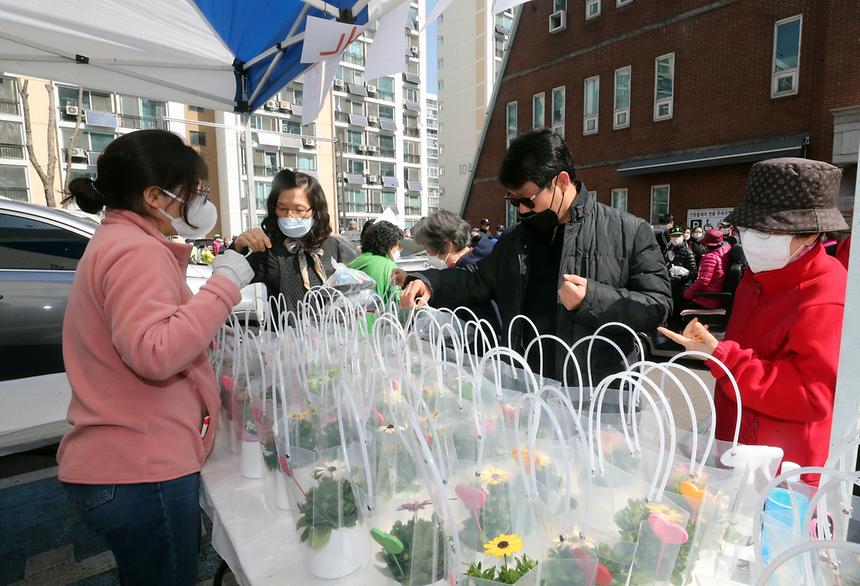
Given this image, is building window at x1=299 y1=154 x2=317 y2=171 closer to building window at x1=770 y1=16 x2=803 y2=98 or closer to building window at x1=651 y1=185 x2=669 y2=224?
building window at x1=651 y1=185 x2=669 y2=224

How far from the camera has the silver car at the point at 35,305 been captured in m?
2.87

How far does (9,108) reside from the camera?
22.3 metres

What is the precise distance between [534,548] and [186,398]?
85 centimetres

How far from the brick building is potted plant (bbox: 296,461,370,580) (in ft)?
32.3

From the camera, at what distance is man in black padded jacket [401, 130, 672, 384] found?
1.57m

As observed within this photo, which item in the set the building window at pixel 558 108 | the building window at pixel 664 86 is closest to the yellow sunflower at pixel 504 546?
the building window at pixel 664 86

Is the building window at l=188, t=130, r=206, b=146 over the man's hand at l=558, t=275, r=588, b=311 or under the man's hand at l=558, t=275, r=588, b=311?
over

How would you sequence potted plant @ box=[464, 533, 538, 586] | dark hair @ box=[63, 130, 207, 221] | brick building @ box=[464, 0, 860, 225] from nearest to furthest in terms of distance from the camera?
potted plant @ box=[464, 533, 538, 586] < dark hair @ box=[63, 130, 207, 221] < brick building @ box=[464, 0, 860, 225]

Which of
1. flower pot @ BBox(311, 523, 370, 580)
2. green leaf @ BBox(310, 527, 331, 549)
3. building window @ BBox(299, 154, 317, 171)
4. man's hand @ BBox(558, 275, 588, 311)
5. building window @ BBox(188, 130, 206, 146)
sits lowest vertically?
flower pot @ BBox(311, 523, 370, 580)

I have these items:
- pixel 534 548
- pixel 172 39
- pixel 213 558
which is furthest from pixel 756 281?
pixel 172 39

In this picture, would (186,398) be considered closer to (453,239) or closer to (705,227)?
(453,239)

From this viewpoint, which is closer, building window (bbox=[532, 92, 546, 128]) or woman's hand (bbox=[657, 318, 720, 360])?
woman's hand (bbox=[657, 318, 720, 360])

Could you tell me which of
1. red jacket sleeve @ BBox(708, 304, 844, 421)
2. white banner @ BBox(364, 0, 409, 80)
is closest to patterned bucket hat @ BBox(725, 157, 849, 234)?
red jacket sleeve @ BBox(708, 304, 844, 421)

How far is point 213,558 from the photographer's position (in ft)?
7.21
